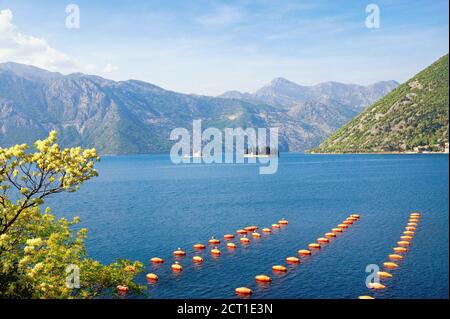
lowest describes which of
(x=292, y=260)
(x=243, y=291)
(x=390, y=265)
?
(x=243, y=291)

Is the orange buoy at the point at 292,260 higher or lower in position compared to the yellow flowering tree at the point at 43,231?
lower

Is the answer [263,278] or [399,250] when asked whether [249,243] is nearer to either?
[263,278]

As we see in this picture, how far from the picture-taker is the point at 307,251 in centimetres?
11031

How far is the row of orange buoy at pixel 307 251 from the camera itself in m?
82.5

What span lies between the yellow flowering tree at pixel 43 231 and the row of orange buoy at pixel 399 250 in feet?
175

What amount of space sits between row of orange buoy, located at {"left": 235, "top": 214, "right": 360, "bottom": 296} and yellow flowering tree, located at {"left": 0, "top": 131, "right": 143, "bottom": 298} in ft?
134

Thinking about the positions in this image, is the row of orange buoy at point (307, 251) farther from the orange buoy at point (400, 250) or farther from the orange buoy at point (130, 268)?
the orange buoy at point (130, 268)

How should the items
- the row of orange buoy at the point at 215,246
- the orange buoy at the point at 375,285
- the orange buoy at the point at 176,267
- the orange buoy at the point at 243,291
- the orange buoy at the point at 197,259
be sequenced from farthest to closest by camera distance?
the orange buoy at the point at 197,259, the orange buoy at the point at 176,267, the row of orange buoy at the point at 215,246, the orange buoy at the point at 375,285, the orange buoy at the point at 243,291

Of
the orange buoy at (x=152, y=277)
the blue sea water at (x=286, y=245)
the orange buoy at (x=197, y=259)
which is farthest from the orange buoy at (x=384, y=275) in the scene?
the orange buoy at (x=152, y=277)

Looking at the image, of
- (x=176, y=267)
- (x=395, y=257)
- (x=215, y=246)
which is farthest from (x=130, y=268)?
(x=395, y=257)

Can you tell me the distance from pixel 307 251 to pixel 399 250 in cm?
2476
